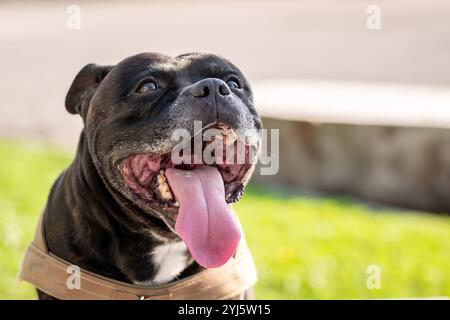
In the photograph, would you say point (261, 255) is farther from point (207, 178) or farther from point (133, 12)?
point (133, 12)

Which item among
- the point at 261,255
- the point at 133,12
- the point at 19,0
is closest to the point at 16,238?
the point at 261,255

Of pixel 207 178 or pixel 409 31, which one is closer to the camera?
pixel 207 178

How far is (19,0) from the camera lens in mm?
28688

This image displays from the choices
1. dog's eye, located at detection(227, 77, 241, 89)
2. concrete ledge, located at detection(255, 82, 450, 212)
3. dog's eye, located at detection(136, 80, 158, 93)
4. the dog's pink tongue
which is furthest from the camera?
concrete ledge, located at detection(255, 82, 450, 212)

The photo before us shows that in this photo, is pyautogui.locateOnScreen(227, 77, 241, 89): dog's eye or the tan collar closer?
the tan collar

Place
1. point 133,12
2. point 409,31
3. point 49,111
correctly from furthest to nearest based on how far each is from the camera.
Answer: point 133,12
point 409,31
point 49,111

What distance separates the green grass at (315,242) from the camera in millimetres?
5836

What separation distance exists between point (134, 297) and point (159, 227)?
33 centimetres

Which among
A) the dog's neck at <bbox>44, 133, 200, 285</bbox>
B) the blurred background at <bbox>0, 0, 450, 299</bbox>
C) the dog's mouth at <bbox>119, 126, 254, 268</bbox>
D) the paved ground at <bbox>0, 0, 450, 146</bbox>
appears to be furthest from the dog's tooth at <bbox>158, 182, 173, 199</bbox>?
the paved ground at <bbox>0, 0, 450, 146</bbox>

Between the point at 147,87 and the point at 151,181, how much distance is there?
430 mm

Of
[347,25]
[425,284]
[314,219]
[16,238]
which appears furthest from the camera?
[347,25]

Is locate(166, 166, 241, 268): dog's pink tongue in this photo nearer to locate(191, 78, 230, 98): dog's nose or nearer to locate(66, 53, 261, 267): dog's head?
locate(66, 53, 261, 267): dog's head

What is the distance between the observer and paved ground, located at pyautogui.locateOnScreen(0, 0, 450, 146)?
13.0 metres

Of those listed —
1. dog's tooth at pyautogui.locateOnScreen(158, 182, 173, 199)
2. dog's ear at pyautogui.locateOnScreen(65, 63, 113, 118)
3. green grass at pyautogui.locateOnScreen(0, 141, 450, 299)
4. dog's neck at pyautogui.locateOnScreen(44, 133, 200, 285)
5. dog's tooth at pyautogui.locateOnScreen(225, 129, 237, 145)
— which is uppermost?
dog's ear at pyautogui.locateOnScreen(65, 63, 113, 118)
